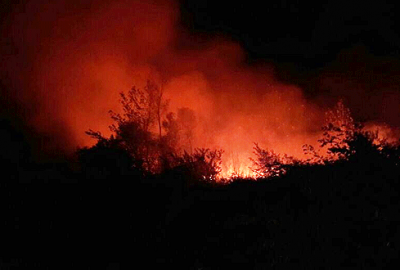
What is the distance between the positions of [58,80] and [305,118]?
40.2 ft

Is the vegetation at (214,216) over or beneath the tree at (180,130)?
beneath

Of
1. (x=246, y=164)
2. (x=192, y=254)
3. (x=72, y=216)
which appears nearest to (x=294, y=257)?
(x=192, y=254)

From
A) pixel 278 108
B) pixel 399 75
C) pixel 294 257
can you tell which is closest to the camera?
pixel 294 257

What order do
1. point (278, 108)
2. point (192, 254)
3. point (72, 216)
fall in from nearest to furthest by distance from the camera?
point (192, 254), point (72, 216), point (278, 108)

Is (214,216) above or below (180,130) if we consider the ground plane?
below

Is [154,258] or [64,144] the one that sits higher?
[64,144]

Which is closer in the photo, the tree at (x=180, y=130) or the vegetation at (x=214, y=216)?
the vegetation at (x=214, y=216)

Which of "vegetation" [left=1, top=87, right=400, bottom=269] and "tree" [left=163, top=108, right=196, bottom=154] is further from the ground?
"tree" [left=163, top=108, right=196, bottom=154]

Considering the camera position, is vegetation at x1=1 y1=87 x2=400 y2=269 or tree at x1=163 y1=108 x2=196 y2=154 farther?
tree at x1=163 y1=108 x2=196 y2=154

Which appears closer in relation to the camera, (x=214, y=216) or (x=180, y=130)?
(x=214, y=216)

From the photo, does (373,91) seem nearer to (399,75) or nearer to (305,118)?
(399,75)

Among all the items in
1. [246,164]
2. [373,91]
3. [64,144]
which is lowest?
[246,164]

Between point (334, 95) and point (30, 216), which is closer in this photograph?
point (30, 216)

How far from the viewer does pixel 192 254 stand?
16.9ft
